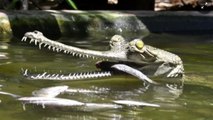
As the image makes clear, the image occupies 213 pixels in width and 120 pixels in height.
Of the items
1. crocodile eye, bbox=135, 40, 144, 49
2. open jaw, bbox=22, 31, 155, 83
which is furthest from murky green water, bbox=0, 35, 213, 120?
A: crocodile eye, bbox=135, 40, 144, 49

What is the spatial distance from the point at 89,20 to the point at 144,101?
4540 millimetres

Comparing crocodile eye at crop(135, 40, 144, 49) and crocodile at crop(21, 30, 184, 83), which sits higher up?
crocodile eye at crop(135, 40, 144, 49)

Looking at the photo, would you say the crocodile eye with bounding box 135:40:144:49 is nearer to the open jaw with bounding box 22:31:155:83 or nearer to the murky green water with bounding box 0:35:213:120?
the open jaw with bounding box 22:31:155:83

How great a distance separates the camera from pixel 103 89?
446 centimetres

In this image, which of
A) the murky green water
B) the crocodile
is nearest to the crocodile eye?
the crocodile

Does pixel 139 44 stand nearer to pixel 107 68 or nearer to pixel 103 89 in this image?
pixel 107 68

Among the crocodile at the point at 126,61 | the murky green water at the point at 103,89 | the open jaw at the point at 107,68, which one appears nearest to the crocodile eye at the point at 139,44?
the crocodile at the point at 126,61

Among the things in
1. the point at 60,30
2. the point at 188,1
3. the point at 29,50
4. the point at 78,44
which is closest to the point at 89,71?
the point at 29,50

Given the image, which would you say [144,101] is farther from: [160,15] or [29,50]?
[160,15]

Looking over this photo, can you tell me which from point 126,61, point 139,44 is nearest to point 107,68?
point 126,61

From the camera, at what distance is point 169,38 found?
8.52 m

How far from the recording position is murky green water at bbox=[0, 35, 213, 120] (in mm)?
3576

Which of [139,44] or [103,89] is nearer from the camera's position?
[103,89]

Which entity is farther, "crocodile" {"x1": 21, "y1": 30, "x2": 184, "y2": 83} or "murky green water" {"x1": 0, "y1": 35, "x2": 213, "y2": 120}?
"crocodile" {"x1": 21, "y1": 30, "x2": 184, "y2": 83}
